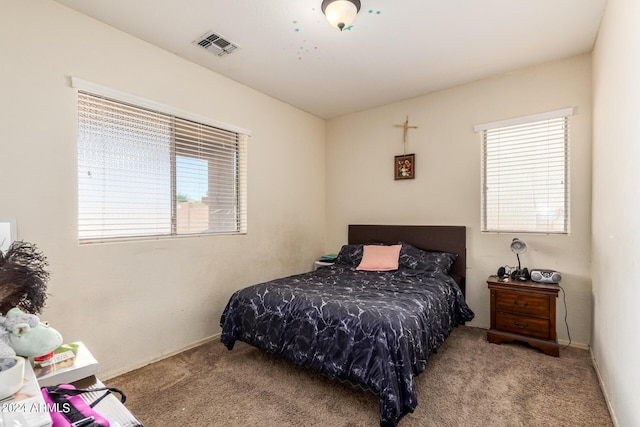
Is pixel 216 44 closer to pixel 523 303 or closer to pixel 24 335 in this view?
pixel 24 335

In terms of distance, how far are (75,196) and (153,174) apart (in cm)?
60

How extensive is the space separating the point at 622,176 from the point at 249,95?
3182 millimetres

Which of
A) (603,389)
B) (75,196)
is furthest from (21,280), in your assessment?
(603,389)

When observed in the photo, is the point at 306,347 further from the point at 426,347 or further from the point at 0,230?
the point at 0,230

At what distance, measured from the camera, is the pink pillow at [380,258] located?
327cm

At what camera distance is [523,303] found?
108 inches

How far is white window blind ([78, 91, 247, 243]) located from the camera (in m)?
2.30

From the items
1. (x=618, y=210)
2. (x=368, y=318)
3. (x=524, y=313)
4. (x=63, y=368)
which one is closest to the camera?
(x=63, y=368)

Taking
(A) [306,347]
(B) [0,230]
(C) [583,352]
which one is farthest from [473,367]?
(B) [0,230]

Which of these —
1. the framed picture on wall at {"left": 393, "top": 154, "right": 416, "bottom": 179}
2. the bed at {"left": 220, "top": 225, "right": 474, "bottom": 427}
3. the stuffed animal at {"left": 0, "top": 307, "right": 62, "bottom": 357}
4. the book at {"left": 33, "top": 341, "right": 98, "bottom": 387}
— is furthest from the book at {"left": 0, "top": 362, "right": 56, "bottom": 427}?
the framed picture on wall at {"left": 393, "top": 154, "right": 416, "bottom": 179}

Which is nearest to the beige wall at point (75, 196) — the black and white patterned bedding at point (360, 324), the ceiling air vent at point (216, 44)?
the ceiling air vent at point (216, 44)

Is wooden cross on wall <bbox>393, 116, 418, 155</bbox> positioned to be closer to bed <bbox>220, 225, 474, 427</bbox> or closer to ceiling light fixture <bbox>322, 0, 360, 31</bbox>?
bed <bbox>220, 225, 474, 427</bbox>

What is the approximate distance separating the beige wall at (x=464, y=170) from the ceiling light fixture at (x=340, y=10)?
191 centimetres

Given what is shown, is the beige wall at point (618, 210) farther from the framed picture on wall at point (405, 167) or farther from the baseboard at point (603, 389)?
the framed picture on wall at point (405, 167)
